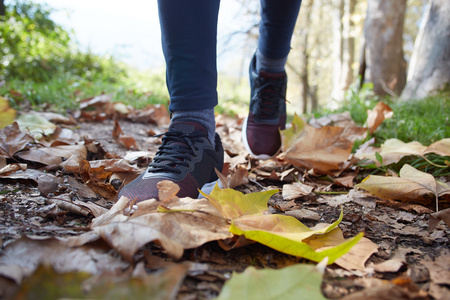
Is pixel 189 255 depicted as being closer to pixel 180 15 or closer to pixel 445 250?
pixel 445 250

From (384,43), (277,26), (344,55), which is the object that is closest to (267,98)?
(277,26)

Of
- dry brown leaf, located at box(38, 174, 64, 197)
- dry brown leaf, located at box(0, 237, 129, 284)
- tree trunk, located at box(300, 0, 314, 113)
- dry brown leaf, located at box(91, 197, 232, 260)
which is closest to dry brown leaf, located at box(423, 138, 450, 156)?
dry brown leaf, located at box(91, 197, 232, 260)

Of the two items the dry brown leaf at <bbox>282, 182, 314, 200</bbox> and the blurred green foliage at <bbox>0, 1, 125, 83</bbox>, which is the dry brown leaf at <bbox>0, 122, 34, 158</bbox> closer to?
the dry brown leaf at <bbox>282, 182, 314, 200</bbox>

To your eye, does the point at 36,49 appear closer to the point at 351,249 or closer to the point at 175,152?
the point at 175,152

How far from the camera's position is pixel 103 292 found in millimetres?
453

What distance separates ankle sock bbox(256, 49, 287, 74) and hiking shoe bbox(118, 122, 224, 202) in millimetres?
776

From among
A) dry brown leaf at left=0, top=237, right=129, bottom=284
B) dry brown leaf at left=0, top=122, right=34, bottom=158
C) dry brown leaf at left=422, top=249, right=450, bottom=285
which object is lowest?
dry brown leaf at left=422, top=249, right=450, bottom=285

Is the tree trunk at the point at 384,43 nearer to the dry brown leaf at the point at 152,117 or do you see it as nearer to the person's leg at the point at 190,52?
the dry brown leaf at the point at 152,117

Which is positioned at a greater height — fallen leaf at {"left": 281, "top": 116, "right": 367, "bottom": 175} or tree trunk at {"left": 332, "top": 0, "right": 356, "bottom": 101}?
tree trunk at {"left": 332, "top": 0, "right": 356, "bottom": 101}

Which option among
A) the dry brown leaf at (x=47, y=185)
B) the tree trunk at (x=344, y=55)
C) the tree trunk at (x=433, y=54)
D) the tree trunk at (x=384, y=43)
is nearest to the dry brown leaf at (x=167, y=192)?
the dry brown leaf at (x=47, y=185)

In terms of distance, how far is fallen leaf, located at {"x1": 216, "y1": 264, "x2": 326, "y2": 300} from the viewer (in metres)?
0.51

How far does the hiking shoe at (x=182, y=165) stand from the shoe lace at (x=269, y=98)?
0.66m

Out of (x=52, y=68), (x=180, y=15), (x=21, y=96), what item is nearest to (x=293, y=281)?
(x=180, y=15)

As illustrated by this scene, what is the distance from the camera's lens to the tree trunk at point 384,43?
4441 millimetres
